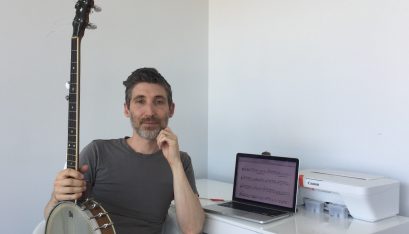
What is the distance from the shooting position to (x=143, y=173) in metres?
1.56

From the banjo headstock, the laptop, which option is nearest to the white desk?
the laptop

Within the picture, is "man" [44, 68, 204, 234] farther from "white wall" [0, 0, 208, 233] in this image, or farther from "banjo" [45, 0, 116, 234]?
"white wall" [0, 0, 208, 233]

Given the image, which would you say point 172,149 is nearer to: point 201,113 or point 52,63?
point 52,63

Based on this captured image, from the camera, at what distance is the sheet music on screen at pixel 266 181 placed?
165cm

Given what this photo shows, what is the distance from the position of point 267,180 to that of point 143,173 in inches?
22.6

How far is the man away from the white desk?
89 millimetres

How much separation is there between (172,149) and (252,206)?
51 cm

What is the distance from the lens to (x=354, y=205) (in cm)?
152

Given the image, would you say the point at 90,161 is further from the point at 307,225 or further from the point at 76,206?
the point at 307,225

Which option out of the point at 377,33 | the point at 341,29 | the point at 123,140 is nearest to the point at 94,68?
the point at 123,140

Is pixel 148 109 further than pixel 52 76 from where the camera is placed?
No

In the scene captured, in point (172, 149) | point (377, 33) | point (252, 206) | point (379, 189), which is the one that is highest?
point (377, 33)

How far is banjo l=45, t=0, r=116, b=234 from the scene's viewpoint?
1.19 metres

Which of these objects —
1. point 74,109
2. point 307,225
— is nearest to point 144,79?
point 74,109
